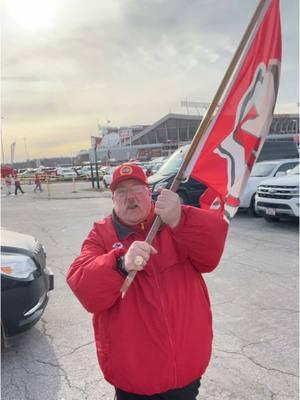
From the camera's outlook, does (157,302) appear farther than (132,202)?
No

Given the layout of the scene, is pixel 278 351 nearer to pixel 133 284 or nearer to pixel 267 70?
pixel 133 284

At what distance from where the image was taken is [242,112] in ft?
7.50

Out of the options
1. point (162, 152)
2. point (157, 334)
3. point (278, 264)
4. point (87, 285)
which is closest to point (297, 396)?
point (157, 334)

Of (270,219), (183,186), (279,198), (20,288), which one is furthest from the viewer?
(183,186)

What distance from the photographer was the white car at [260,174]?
11.5 metres

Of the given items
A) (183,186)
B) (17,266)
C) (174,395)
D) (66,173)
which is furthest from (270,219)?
(66,173)

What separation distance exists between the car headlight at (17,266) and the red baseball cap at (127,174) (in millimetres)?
1915

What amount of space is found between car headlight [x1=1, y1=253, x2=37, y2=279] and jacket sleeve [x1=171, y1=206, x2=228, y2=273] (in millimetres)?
2124

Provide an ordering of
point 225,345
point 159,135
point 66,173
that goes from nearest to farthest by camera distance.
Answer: point 225,345
point 66,173
point 159,135

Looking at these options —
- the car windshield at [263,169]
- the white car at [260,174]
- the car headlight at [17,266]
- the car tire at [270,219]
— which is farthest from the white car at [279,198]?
the car headlight at [17,266]

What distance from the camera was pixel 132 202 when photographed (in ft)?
6.40

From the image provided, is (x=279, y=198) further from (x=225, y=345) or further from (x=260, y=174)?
(x=225, y=345)

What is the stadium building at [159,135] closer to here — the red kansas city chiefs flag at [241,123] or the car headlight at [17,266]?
the car headlight at [17,266]

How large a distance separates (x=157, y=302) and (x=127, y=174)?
0.64 metres
